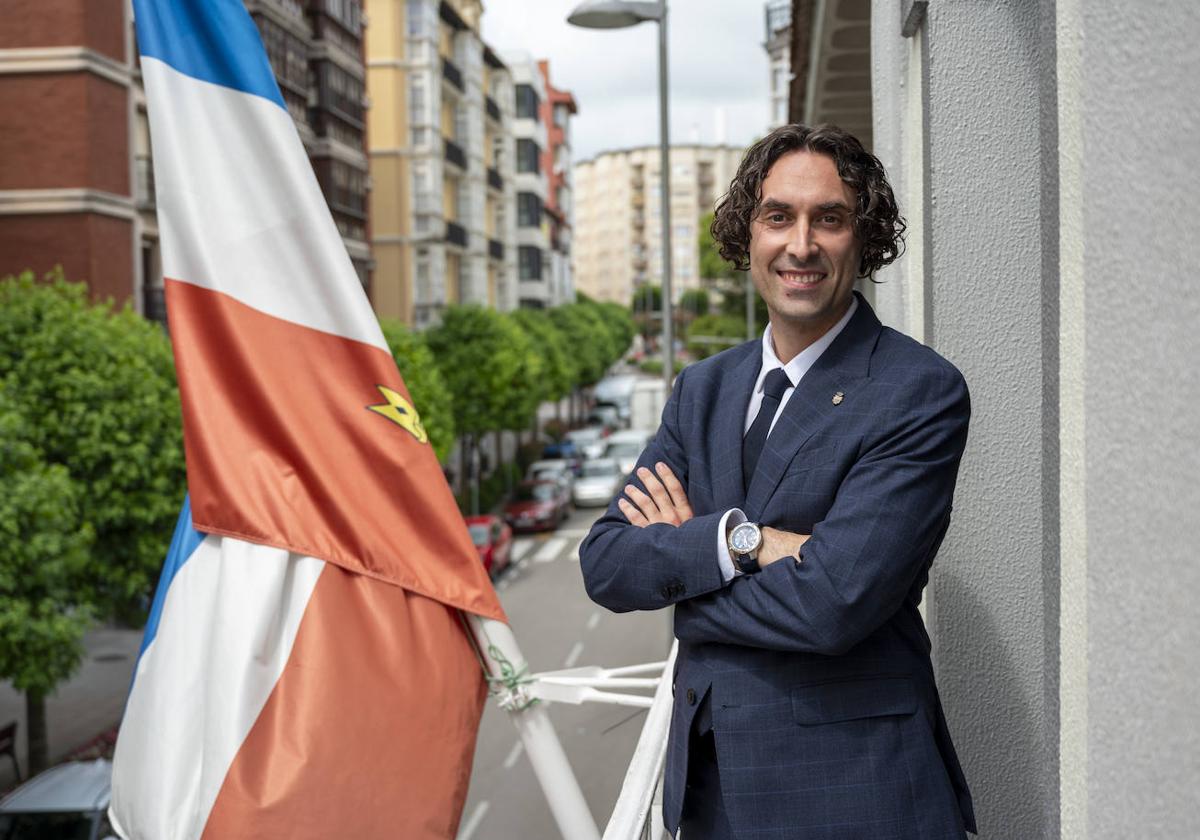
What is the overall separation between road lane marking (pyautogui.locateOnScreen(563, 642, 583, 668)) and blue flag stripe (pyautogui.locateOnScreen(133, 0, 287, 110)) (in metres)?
17.5

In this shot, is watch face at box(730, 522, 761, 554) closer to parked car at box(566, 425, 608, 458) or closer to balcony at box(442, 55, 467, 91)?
parked car at box(566, 425, 608, 458)

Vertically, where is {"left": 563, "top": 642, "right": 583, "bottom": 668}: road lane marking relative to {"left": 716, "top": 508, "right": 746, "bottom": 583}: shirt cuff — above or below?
below

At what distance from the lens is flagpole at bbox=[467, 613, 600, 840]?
4180 millimetres

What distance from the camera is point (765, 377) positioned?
2781mm

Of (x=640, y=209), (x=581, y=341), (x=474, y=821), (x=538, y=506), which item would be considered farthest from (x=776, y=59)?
(x=640, y=209)

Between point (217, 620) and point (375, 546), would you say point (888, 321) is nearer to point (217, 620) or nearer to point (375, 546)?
point (375, 546)

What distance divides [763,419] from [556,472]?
3868cm

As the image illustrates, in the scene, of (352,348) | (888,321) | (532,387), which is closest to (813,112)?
(888,321)

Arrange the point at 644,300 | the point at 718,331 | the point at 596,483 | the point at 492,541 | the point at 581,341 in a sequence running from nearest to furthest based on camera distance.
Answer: the point at 492,541
the point at 596,483
the point at 581,341
the point at 718,331
the point at 644,300

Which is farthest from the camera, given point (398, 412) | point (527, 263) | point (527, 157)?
point (527, 157)

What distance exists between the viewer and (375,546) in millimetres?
4168

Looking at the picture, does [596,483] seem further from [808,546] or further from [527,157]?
[808,546]

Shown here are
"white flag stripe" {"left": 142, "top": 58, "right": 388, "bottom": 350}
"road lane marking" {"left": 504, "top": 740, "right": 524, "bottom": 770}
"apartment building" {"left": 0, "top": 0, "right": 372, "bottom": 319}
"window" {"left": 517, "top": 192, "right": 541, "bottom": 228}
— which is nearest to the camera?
"white flag stripe" {"left": 142, "top": 58, "right": 388, "bottom": 350}

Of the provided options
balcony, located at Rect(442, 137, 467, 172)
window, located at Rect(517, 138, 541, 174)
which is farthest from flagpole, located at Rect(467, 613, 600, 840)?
window, located at Rect(517, 138, 541, 174)
